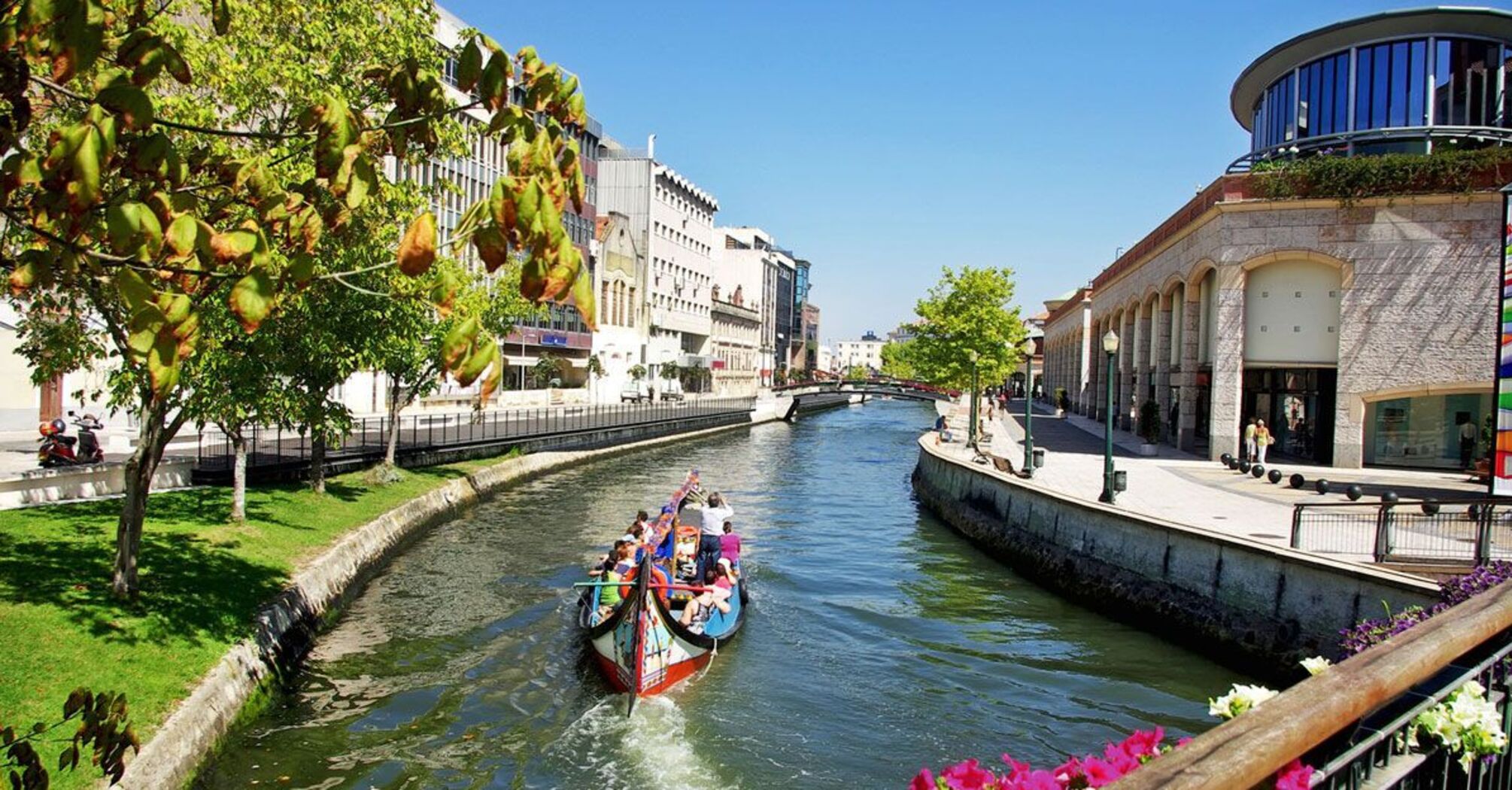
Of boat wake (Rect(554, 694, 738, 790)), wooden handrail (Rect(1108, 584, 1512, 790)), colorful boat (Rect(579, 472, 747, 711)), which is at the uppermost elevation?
wooden handrail (Rect(1108, 584, 1512, 790))

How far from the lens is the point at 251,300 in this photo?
3.18m

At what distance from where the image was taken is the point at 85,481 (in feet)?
63.6

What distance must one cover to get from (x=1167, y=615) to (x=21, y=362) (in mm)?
33576

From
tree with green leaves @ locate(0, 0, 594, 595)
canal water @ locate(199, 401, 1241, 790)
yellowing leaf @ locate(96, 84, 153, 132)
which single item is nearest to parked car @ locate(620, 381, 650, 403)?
canal water @ locate(199, 401, 1241, 790)

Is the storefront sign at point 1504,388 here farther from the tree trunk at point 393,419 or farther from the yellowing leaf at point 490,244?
the tree trunk at point 393,419

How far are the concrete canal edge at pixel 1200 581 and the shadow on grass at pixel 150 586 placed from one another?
14.8 meters

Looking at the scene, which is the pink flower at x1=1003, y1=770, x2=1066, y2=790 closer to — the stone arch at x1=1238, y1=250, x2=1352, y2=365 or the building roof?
the stone arch at x1=1238, y1=250, x2=1352, y2=365

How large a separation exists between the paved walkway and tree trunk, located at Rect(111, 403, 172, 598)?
55.9 feet

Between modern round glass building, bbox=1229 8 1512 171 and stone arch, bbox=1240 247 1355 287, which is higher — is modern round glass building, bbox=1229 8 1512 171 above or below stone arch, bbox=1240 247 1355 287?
above

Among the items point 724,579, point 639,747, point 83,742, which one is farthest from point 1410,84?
point 83,742

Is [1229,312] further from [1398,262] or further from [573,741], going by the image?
[573,741]

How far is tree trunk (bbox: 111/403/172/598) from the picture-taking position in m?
13.0

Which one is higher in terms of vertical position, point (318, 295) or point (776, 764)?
point (318, 295)

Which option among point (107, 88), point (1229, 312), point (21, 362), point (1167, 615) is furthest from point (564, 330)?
point (107, 88)
